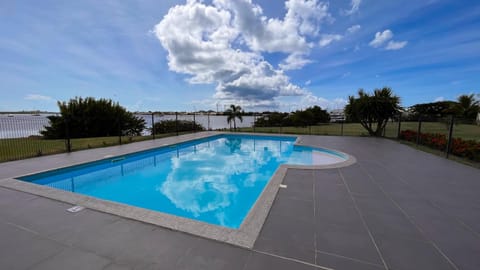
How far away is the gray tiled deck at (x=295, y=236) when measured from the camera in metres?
1.58

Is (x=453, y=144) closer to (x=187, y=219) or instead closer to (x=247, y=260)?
(x=247, y=260)

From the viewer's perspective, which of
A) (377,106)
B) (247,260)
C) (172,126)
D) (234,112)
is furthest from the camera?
(172,126)

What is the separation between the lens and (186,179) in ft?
17.0

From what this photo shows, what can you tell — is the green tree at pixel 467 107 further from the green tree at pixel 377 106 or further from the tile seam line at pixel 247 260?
the tile seam line at pixel 247 260

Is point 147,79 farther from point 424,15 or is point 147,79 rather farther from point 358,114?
point 424,15

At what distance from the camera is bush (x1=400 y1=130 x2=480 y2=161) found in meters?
5.12

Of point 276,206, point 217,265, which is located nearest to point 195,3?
point 276,206

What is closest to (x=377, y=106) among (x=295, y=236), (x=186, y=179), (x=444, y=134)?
(x=444, y=134)

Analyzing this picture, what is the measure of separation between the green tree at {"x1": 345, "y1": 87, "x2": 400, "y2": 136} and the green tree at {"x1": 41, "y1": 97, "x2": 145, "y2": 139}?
48.5 feet

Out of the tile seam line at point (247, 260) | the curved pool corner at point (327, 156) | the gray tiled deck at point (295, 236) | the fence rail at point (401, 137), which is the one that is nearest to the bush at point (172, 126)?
the fence rail at point (401, 137)

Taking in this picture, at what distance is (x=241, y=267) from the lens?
151 cm

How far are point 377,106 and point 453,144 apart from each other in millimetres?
4207

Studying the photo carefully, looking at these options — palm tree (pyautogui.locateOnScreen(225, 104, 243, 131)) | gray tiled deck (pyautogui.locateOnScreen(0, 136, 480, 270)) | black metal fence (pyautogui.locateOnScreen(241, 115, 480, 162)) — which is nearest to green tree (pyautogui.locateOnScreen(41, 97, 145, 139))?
palm tree (pyautogui.locateOnScreen(225, 104, 243, 131))

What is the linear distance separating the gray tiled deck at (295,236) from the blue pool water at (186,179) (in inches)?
43.5
